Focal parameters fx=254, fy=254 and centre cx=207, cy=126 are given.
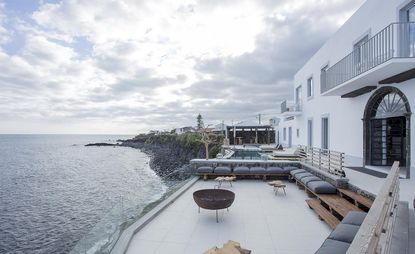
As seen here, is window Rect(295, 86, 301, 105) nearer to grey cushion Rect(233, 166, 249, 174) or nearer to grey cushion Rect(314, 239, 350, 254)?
grey cushion Rect(233, 166, 249, 174)

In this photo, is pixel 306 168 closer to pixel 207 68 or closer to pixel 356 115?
pixel 356 115

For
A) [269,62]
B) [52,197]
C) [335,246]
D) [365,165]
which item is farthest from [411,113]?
[52,197]

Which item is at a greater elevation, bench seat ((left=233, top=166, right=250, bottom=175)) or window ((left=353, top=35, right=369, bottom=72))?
window ((left=353, top=35, right=369, bottom=72))

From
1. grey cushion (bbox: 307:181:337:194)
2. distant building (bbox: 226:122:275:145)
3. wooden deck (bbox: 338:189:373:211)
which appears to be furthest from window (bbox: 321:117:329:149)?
distant building (bbox: 226:122:275:145)

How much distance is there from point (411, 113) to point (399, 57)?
1.98 metres

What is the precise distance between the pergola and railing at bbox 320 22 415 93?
2108 centimetres

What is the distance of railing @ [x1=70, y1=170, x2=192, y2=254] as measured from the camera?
3811 mm

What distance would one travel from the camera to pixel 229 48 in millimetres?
15562

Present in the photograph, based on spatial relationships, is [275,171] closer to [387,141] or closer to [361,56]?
[387,141]

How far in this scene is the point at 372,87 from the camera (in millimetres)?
9102

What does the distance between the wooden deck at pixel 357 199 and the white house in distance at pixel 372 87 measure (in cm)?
273

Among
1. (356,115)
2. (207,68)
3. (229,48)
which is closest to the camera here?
(356,115)

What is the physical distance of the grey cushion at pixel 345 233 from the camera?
3.28 meters

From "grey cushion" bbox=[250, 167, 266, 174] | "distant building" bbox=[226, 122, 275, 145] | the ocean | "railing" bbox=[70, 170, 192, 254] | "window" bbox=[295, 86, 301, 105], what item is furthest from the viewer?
"distant building" bbox=[226, 122, 275, 145]
